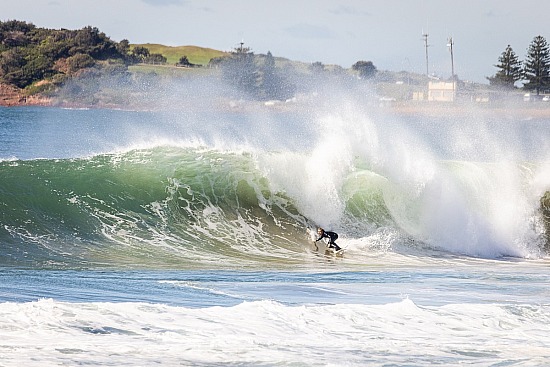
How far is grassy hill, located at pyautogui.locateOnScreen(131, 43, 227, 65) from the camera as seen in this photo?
458 feet

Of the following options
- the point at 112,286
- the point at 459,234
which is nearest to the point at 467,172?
the point at 459,234

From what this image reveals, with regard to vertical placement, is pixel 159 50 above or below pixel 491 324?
above

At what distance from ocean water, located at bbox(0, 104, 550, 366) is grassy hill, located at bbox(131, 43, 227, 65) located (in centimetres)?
11126

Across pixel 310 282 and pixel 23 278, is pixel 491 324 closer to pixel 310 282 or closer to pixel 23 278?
pixel 310 282

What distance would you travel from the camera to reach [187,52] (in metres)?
145

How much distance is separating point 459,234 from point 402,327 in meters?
10.1

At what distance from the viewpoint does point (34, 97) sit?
110 metres

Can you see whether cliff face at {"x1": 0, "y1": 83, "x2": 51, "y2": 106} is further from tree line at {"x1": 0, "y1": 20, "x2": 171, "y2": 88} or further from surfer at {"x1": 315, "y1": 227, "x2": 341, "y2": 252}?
surfer at {"x1": 315, "y1": 227, "x2": 341, "y2": 252}

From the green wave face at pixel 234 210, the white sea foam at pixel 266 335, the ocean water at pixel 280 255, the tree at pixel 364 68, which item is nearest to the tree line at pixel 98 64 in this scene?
the tree at pixel 364 68

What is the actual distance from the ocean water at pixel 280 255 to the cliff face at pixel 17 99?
274 feet

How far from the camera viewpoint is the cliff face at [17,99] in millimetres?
108250

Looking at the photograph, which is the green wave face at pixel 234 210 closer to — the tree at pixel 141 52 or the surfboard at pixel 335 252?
the surfboard at pixel 335 252

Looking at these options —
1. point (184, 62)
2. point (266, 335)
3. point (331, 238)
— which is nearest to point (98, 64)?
point (184, 62)

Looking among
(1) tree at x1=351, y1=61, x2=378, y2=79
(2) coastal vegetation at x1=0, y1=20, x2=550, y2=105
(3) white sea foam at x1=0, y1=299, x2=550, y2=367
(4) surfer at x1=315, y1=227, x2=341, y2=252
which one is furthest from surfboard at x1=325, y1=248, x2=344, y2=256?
(1) tree at x1=351, y1=61, x2=378, y2=79
